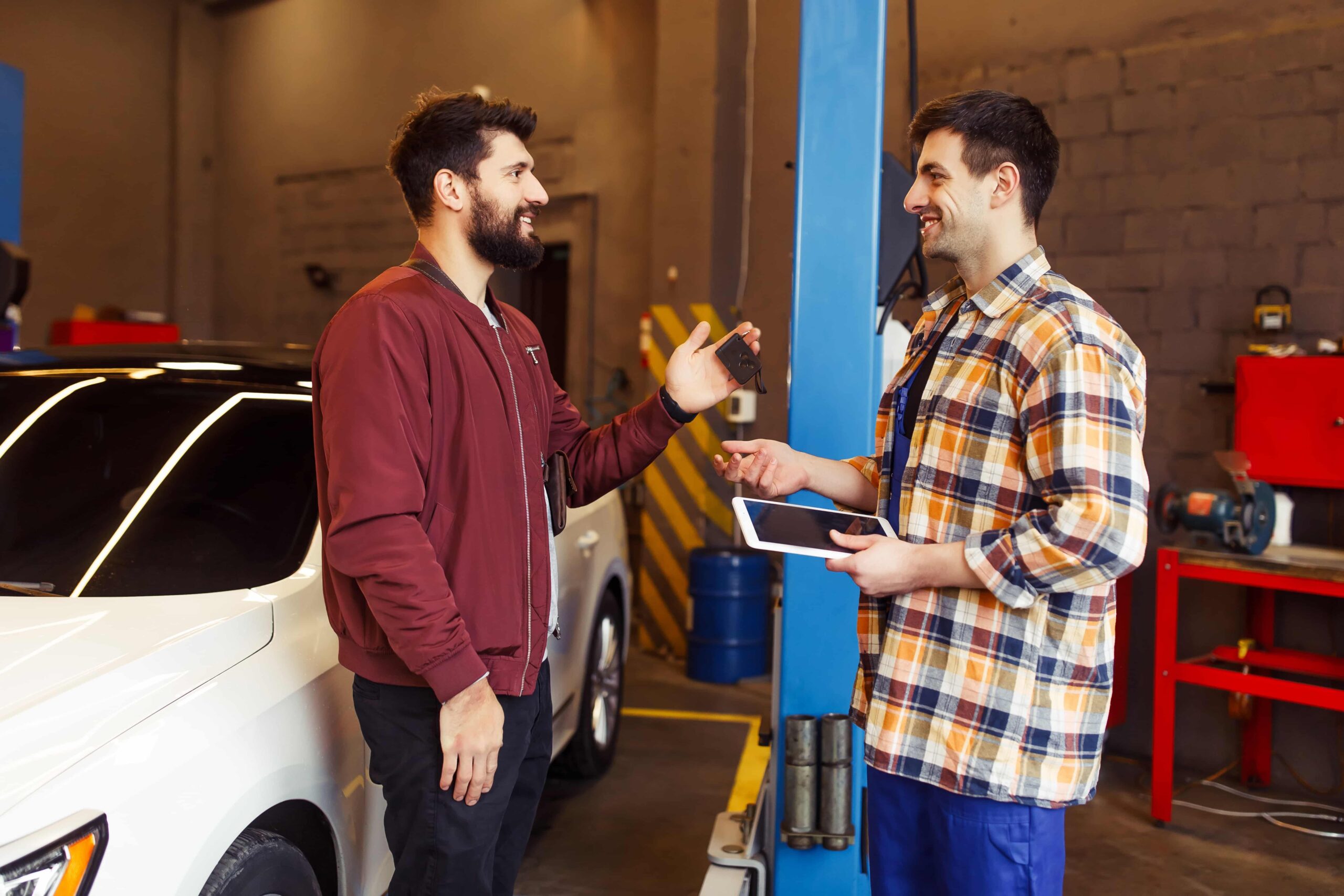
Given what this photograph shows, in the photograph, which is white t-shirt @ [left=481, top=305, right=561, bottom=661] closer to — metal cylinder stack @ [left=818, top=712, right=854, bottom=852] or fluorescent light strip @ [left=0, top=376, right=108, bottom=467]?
metal cylinder stack @ [left=818, top=712, right=854, bottom=852]

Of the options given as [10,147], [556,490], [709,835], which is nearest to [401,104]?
[10,147]

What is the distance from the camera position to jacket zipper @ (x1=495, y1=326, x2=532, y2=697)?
5.58 feet

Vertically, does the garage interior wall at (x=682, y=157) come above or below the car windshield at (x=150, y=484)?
above

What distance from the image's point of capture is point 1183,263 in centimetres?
410

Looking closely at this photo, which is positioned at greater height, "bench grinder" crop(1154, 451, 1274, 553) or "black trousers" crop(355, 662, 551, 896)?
"bench grinder" crop(1154, 451, 1274, 553)

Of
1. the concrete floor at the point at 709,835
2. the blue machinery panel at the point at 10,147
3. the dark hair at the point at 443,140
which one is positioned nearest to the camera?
the dark hair at the point at 443,140

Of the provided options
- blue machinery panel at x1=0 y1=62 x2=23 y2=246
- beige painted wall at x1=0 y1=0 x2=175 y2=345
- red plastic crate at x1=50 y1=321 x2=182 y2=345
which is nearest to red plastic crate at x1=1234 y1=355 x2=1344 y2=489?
blue machinery panel at x1=0 y1=62 x2=23 y2=246

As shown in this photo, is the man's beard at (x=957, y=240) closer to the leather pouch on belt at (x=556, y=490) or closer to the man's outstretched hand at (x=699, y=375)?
the man's outstretched hand at (x=699, y=375)

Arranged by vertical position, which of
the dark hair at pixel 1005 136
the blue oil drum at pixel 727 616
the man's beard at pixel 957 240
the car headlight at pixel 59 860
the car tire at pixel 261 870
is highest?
the dark hair at pixel 1005 136

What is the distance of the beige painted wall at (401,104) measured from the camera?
6586 mm

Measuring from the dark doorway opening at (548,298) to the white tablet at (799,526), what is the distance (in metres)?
6.02

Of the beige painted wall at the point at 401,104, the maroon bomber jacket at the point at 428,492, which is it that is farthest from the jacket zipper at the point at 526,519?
the beige painted wall at the point at 401,104

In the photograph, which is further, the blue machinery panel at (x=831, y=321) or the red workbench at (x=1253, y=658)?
the red workbench at (x=1253, y=658)

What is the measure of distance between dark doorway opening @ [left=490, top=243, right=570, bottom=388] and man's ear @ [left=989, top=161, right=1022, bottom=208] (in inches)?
242
